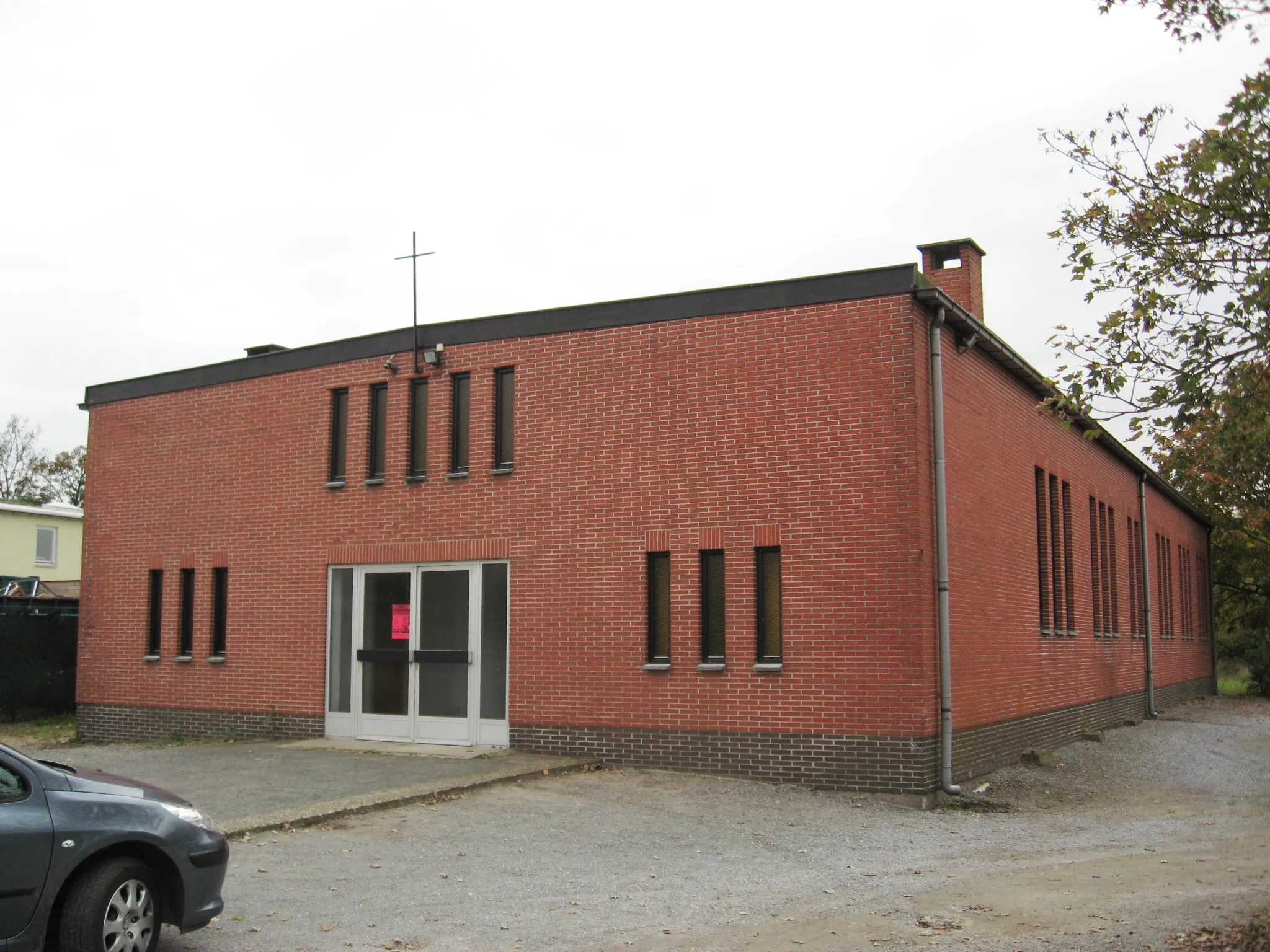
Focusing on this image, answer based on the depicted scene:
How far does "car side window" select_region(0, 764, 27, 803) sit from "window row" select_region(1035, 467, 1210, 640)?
14.8m

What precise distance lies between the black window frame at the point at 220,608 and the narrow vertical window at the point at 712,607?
7.73 metres

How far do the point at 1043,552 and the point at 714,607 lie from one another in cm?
663

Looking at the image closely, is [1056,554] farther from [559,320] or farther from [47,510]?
[47,510]

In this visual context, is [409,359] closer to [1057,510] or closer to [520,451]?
[520,451]

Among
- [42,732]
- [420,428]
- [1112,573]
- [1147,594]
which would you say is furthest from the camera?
[1147,594]

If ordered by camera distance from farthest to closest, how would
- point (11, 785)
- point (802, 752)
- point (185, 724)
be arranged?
point (185, 724)
point (802, 752)
point (11, 785)

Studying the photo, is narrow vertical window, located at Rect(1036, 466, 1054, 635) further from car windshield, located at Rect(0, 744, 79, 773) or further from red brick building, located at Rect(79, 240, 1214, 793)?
car windshield, located at Rect(0, 744, 79, 773)

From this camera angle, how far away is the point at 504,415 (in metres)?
16.6

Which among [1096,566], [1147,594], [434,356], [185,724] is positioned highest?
[434,356]

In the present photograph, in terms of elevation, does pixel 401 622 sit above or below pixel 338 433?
below

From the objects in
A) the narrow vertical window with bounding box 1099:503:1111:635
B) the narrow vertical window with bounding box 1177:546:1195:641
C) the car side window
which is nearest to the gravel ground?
the car side window

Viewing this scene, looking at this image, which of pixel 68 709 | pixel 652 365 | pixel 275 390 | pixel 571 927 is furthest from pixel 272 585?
pixel 571 927

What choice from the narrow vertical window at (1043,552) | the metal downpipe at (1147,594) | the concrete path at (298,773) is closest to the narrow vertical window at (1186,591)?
the metal downpipe at (1147,594)

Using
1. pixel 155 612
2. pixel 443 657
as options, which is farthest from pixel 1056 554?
pixel 155 612
